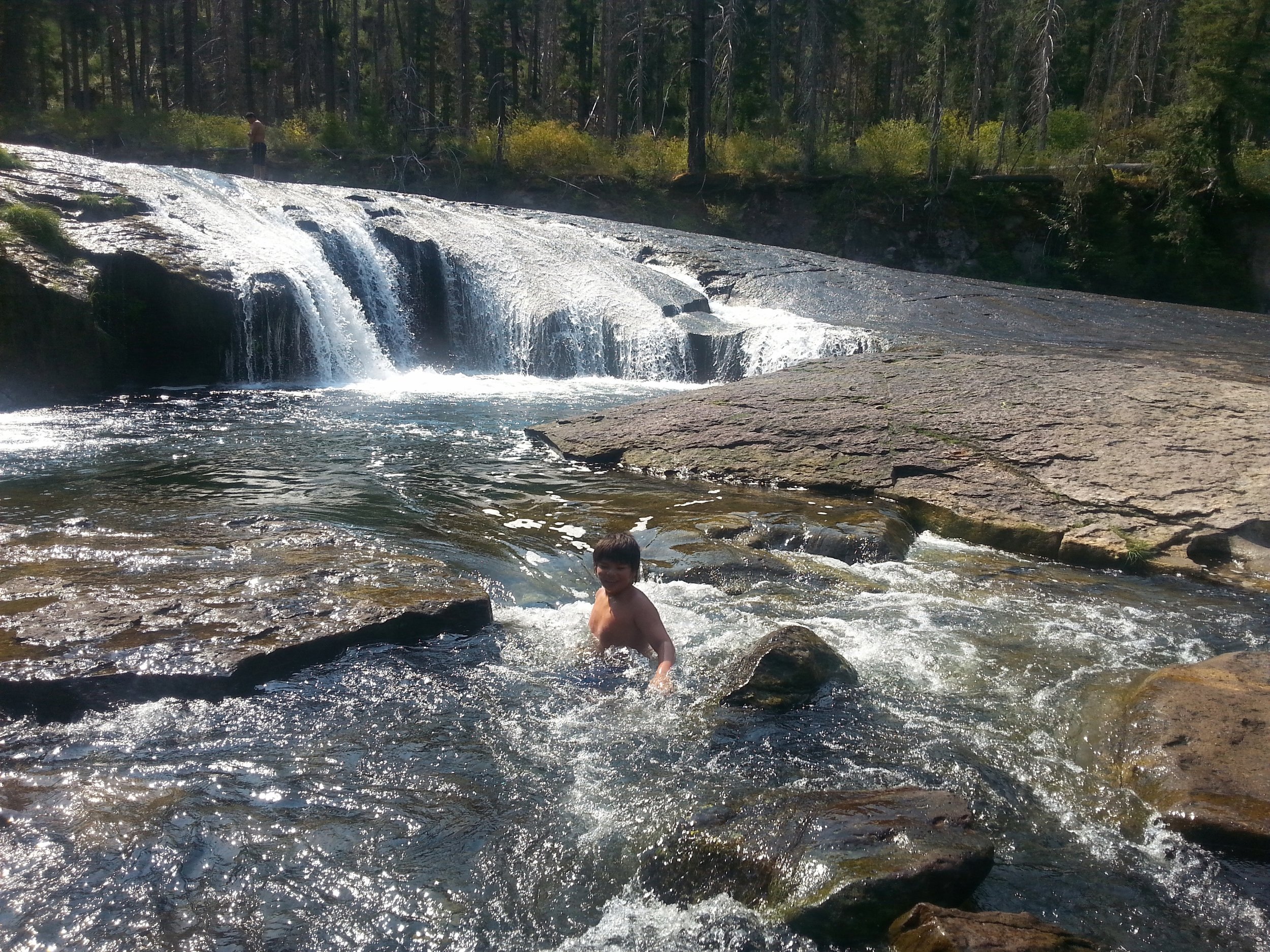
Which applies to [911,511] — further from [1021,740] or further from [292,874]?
[292,874]

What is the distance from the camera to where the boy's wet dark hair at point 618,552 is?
4730 millimetres

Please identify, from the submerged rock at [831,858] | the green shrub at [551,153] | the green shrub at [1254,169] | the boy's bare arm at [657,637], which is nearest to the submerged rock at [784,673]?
the boy's bare arm at [657,637]

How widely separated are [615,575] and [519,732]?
3.01 feet

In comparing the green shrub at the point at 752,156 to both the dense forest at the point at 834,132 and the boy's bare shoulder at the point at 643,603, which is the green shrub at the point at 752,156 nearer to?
the dense forest at the point at 834,132

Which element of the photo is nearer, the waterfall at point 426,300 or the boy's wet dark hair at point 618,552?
the boy's wet dark hair at point 618,552

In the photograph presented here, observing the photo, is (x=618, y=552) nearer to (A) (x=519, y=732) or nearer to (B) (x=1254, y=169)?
(A) (x=519, y=732)

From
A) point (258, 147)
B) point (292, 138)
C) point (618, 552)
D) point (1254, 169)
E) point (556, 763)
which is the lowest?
point (556, 763)

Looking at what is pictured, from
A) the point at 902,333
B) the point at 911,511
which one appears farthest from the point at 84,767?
the point at 902,333

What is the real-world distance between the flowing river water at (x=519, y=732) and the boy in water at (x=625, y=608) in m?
0.15

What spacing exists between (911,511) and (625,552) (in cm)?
323

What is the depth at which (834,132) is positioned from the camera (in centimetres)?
2992

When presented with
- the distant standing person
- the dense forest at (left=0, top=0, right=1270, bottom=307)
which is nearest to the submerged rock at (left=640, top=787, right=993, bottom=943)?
the distant standing person

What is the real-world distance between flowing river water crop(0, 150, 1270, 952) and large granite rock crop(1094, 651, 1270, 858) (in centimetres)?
13

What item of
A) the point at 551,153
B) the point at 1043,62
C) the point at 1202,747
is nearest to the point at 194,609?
the point at 1202,747
